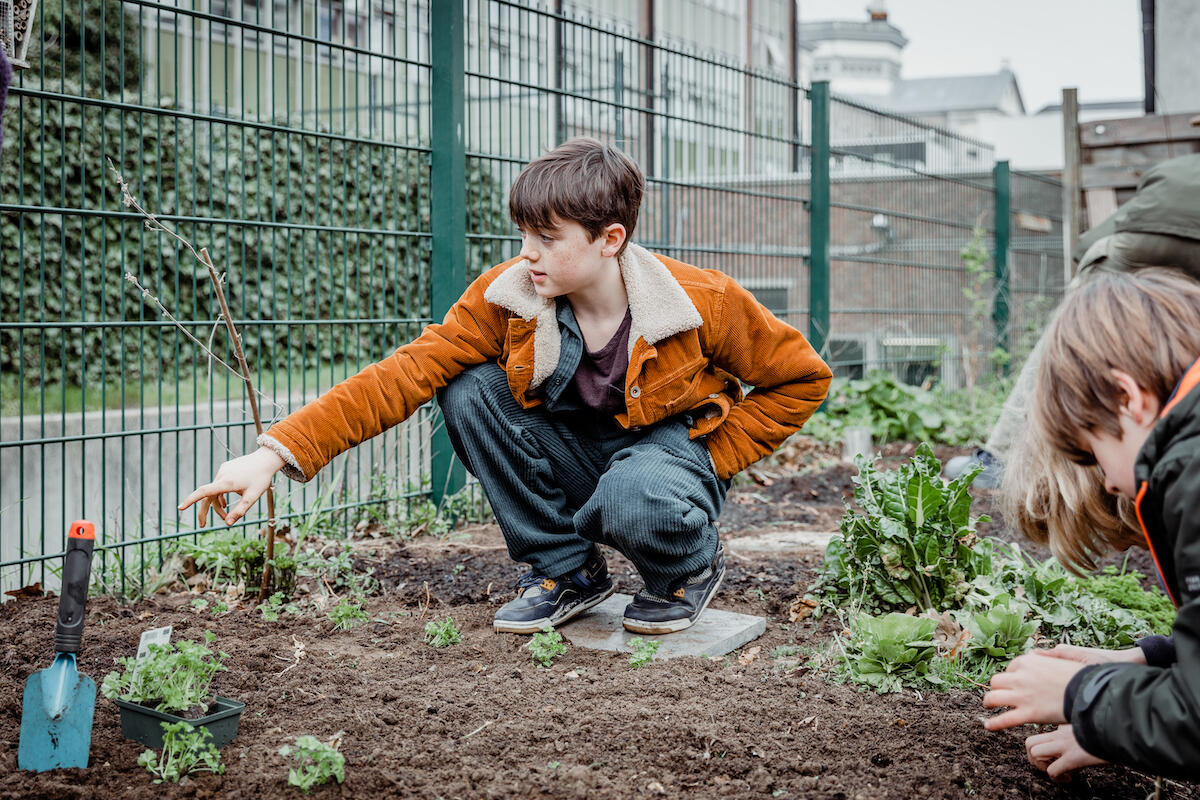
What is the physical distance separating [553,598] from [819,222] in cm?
441

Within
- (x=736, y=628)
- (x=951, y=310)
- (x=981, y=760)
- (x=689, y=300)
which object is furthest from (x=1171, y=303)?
(x=951, y=310)

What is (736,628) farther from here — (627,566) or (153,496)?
(153,496)

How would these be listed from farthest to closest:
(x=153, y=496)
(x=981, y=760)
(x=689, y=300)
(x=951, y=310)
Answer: (x=951, y=310)
(x=153, y=496)
(x=689, y=300)
(x=981, y=760)

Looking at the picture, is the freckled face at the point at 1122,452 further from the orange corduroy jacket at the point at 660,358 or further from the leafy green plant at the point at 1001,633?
the orange corduroy jacket at the point at 660,358

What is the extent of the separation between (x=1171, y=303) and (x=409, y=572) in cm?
242

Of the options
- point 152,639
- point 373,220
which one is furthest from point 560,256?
point 373,220

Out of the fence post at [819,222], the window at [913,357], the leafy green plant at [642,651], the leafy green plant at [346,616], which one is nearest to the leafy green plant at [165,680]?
the leafy green plant at [346,616]

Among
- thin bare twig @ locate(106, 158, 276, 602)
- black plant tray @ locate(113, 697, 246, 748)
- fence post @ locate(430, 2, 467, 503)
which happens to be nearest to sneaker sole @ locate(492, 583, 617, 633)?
thin bare twig @ locate(106, 158, 276, 602)

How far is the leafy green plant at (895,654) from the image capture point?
7.48 feet

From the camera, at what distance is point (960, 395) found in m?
7.88

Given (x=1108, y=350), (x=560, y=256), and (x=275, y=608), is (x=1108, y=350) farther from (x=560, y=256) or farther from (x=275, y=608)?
(x=275, y=608)

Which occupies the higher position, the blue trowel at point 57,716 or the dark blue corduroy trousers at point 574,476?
the dark blue corduroy trousers at point 574,476

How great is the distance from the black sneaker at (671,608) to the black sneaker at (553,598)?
127mm

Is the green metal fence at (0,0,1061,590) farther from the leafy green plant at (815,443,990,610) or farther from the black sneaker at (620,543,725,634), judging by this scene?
the leafy green plant at (815,443,990,610)
